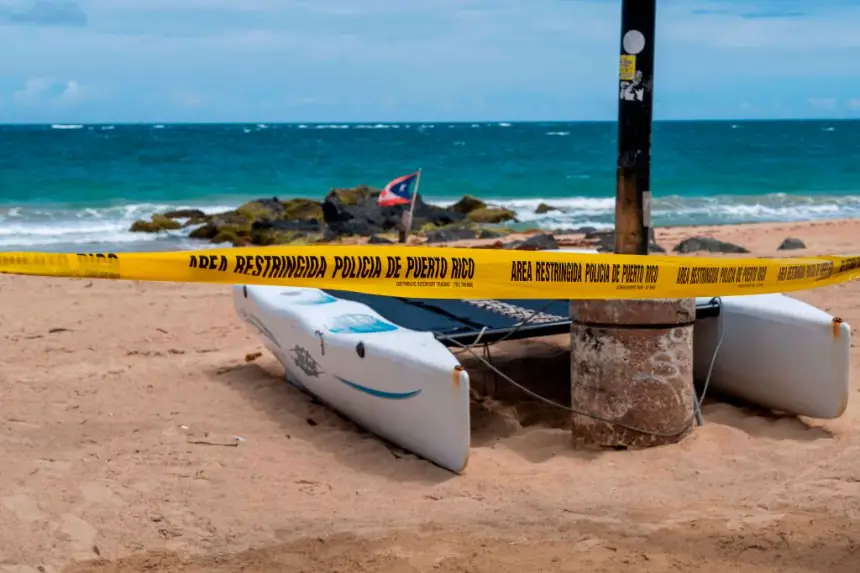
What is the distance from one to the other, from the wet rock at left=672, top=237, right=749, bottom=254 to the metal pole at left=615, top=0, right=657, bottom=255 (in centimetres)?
971

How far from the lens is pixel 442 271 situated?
4926 mm

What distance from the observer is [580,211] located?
27.5m

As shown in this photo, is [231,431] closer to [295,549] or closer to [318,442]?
[318,442]

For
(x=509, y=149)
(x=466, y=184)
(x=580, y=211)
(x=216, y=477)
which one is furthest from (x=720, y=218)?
(x=509, y=149)

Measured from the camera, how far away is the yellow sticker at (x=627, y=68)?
5.51m

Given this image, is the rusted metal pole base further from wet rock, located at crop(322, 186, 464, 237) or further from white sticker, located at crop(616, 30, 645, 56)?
wet rock, located at crop(322, 186, 464, 237)

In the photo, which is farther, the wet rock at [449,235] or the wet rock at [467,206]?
the wet rock at [467,206]

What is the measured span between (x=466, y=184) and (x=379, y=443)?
31.8m

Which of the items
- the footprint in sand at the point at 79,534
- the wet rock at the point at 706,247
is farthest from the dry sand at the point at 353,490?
the wet rock at the point at 706,247

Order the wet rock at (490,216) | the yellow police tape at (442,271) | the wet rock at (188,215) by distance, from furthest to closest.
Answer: the wet rock at (188,215) → the wet rock at (490,216) → the yellow police tape at (442,271)

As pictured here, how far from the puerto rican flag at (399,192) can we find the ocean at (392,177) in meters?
8.11

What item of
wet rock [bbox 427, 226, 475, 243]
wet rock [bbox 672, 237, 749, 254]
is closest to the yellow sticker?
wet rock [bbox 672, 237, 749, 254]

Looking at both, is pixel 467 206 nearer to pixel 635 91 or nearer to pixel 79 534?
pixel 635 91

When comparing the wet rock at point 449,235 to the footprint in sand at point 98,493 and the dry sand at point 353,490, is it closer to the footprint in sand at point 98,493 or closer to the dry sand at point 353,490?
the dry sand at point 353,490
